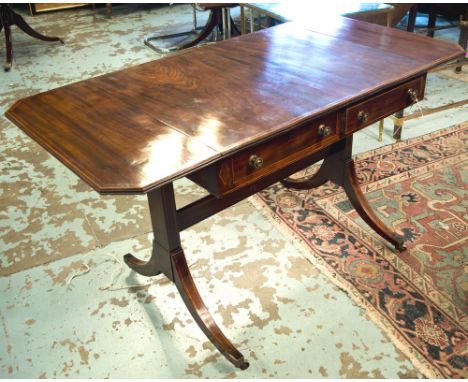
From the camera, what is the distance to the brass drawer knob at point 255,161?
127 centimetres

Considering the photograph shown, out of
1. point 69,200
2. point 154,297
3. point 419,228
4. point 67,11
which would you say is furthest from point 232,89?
point 67,11

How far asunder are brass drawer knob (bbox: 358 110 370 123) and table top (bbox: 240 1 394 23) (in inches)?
52.1

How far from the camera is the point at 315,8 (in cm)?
289

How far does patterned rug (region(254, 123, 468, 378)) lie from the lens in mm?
1653

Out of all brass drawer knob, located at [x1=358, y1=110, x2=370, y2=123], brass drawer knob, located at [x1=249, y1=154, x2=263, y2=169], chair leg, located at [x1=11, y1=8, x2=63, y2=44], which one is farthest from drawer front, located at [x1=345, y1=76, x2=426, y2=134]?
chair leg, located at [x1=11, y1=8, x2=63, y2=44]

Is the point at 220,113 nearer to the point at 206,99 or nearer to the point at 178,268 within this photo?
the point at 206,99

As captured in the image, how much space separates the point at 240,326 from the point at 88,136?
85 centimetres

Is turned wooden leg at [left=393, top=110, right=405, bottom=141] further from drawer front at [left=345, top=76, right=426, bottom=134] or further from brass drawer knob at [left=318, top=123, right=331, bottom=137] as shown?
brass drawer knob at [left=318, top=123, right=331, bottom=137]

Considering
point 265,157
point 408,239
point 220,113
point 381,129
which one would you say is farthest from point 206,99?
point 381,129

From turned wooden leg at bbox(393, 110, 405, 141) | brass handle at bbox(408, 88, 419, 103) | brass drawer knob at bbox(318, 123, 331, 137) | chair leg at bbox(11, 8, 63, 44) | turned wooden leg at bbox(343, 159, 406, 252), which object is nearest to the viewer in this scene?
brass drawer knob at bbox(318, 123, 331, 137)

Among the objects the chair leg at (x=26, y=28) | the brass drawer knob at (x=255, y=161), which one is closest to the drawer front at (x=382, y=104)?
the brass drawer knob at (x=255, y=161)

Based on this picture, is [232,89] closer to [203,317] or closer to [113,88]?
[113,88]

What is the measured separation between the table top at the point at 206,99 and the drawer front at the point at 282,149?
66mm

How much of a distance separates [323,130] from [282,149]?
0.15 metres
